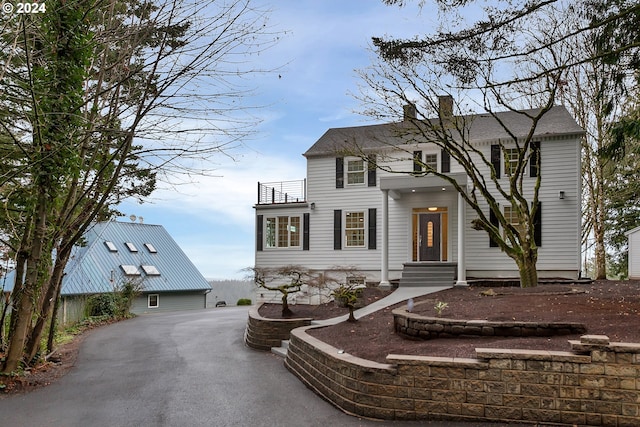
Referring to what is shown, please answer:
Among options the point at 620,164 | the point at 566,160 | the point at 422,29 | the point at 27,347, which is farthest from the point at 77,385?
the point at 620,164

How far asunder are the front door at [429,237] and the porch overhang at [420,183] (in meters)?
1.22

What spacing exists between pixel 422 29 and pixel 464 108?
553 cm

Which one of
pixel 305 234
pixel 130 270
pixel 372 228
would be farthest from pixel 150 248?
pixel 372 228

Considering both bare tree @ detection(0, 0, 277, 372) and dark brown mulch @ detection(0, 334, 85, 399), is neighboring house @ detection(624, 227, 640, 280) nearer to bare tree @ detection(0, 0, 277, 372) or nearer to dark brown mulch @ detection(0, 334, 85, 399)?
bare tree @ detection(0, 0, 277, 372)

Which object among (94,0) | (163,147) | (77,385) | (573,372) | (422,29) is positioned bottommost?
(77,385)

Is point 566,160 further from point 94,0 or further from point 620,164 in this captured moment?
point 94,0

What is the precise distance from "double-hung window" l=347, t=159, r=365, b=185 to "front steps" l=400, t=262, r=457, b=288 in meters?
3.68

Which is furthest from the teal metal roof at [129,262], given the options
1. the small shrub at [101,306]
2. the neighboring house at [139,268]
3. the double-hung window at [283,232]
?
the double-hung window at [283,232]

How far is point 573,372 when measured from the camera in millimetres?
5184

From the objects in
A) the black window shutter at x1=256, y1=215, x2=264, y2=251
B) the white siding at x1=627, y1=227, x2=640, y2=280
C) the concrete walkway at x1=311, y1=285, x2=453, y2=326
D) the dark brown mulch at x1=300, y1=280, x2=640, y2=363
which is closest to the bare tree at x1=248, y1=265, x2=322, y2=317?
the concrete walkway at x1=311, y1=285, x2=453, y2=326

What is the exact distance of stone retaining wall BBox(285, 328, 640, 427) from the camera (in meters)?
5.07

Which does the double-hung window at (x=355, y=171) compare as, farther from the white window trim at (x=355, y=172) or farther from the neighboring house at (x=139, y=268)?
the neighboring house at (x=139, y=268)

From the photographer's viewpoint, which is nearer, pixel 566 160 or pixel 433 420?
pixel 433 420

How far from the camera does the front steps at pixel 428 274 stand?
15.8 metres
